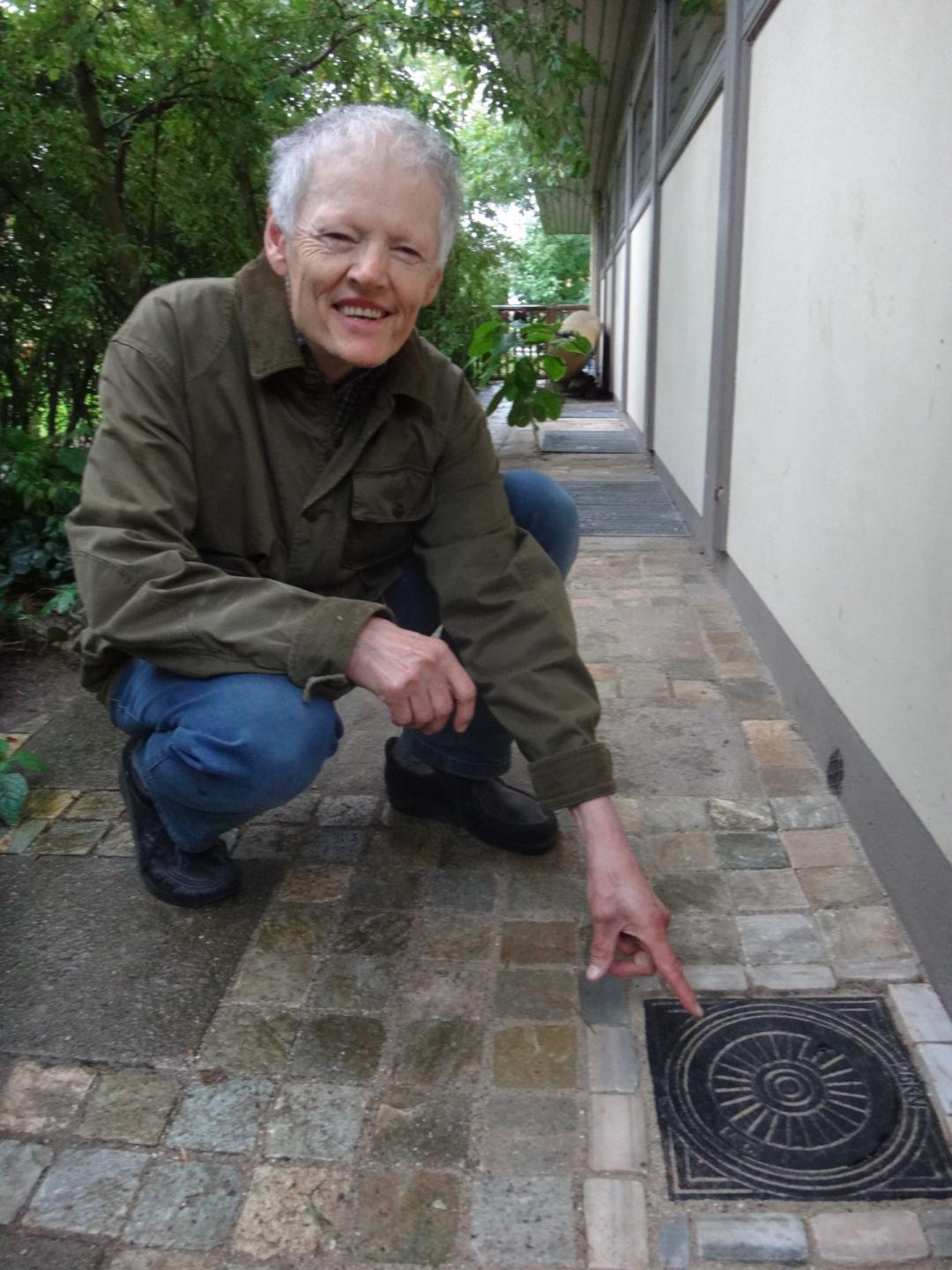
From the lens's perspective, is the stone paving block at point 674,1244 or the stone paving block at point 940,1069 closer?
the stone paving block at point 674,1244

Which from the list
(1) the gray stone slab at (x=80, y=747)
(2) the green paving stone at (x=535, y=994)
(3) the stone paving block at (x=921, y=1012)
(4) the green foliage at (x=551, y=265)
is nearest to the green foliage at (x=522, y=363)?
(1) the gray stone slab at (x=80, y=747)

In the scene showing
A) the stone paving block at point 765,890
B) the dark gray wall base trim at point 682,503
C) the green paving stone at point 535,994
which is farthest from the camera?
the dark gray wall base trim at point 682,503

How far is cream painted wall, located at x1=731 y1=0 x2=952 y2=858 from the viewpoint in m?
1.83

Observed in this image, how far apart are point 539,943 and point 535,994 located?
0.49ft

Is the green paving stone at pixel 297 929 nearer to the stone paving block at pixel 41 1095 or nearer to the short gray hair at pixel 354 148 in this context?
the stone paving block at pixel 41 1095

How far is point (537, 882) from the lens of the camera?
2113mm

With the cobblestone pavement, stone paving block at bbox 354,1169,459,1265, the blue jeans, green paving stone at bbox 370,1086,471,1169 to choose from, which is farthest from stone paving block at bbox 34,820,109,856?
stone paving block at bbox 354,1169,459,1265

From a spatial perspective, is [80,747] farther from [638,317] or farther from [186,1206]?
[638,317]

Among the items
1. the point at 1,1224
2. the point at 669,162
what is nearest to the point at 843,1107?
the point at 1,1224

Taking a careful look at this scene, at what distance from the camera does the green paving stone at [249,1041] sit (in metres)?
1.63

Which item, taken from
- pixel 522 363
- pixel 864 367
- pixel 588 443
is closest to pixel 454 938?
pixel 864 367

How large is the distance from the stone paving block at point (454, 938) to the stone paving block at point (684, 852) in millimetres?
423

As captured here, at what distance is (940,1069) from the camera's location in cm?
158

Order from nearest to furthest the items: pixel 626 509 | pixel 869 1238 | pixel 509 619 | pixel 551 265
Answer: pixel 869 1238 < pixel 509 619 < pixel 626 509 < pixel 551 265
